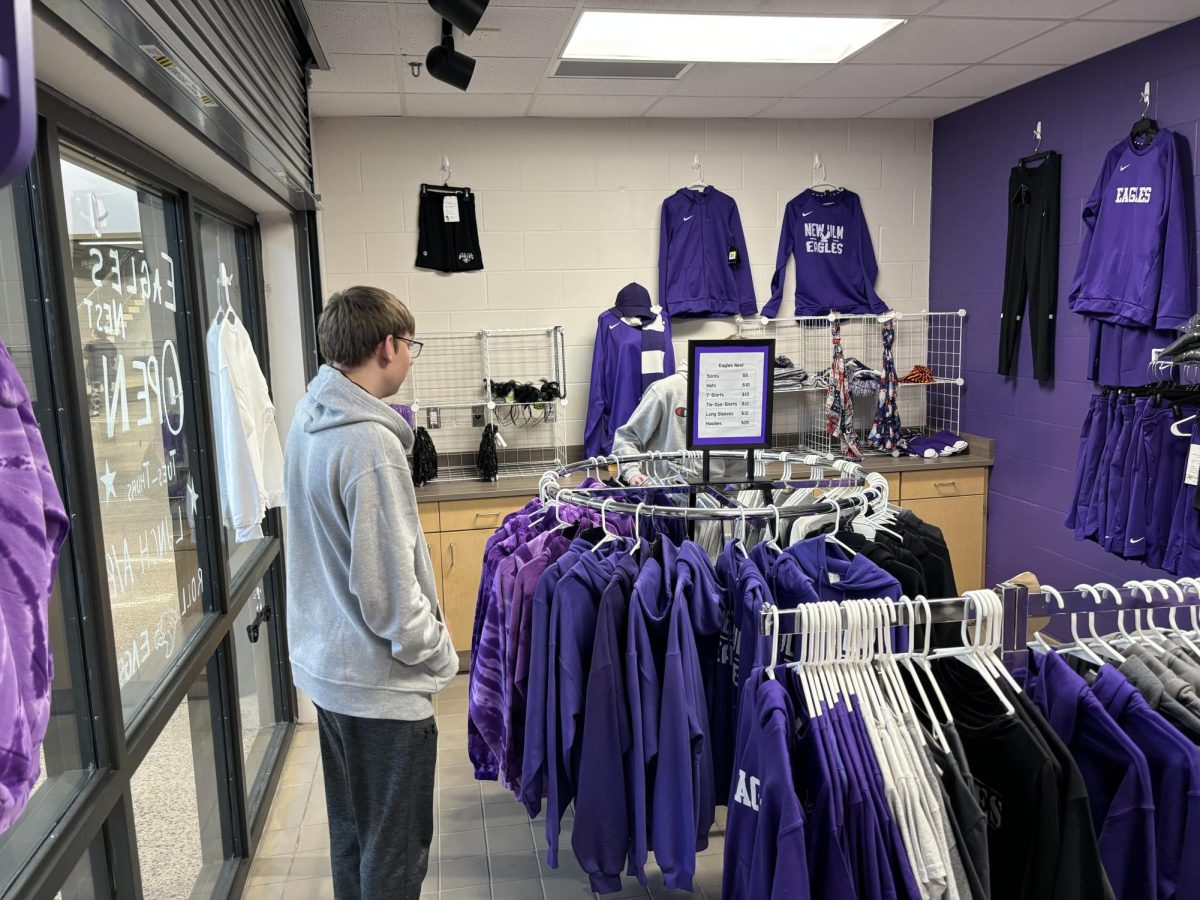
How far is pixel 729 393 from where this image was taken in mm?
2184

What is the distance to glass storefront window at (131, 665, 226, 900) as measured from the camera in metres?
2.34

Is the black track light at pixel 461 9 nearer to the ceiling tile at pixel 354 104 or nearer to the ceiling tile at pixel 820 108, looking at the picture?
the ceiling tile at pixel 354 104

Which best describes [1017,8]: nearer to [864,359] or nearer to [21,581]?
[864,359]

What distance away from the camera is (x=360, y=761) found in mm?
2006

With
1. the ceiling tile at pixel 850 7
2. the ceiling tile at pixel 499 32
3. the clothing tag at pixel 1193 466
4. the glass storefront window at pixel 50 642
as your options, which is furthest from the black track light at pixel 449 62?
the clothing tag at pixel 1193 466

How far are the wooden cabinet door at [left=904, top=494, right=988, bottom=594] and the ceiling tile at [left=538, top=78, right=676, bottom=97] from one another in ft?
7.93

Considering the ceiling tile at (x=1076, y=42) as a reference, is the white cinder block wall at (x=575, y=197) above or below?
below

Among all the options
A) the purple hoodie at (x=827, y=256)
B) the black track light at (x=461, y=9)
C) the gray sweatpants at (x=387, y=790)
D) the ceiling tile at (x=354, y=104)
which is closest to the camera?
the gray sweatpants at (x=387, y=790)

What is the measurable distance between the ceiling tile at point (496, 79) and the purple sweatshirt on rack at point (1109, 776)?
3054mm

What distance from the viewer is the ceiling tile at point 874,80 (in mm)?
3908

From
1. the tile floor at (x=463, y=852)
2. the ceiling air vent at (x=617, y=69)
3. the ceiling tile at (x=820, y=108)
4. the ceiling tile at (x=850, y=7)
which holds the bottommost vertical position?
the tile floor at (x=463, y=852)

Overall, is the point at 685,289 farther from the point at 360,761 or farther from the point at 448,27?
the point at 360,761

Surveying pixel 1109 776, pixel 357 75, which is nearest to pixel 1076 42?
pixel 357 75

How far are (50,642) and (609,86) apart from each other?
3374mm
